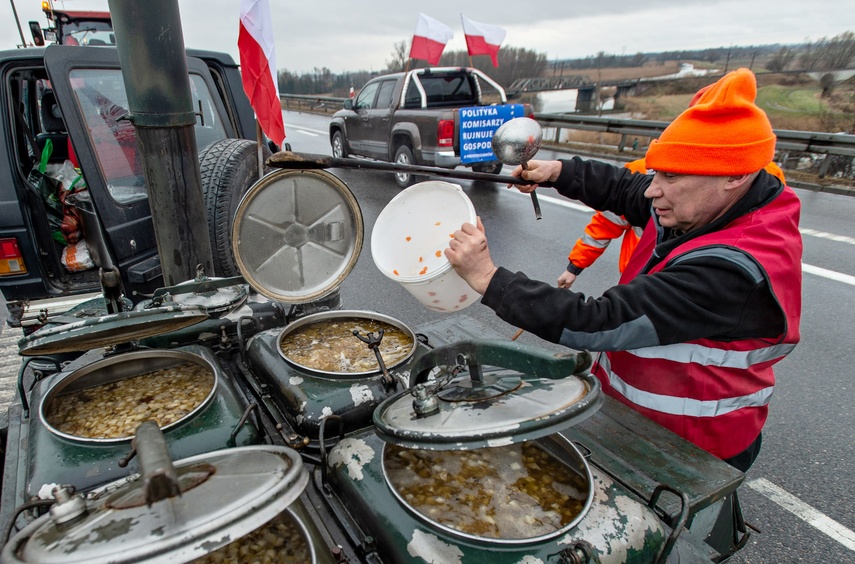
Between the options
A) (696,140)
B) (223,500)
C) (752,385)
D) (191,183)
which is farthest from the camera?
(191,183)

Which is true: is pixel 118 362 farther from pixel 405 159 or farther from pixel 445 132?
pixel 405 159

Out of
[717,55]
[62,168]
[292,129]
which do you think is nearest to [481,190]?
[62,168]

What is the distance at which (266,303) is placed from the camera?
93.8 inches

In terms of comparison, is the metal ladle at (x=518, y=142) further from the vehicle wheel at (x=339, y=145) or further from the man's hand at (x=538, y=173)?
the vehicle wheel at (x=339, y=145)

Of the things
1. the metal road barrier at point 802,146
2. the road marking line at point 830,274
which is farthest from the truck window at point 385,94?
the road marking line at point 830,274

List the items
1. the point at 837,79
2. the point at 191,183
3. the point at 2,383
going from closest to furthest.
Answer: the point at 191,183 → the point at 2,383 → the point at 837,79

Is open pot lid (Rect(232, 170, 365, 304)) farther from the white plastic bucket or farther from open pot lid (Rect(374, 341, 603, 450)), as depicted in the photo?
open pot lid (Rect(374, 341, 603, 450))

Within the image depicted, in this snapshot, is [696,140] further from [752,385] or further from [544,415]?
[544,415]

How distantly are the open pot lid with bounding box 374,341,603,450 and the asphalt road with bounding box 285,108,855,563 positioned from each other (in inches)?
76.8

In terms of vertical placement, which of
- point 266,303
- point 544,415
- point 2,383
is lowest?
point 2,383

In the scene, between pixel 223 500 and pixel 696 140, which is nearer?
pixel 223 500

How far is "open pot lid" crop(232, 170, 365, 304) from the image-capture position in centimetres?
191

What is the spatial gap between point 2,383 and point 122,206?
1.74 meters

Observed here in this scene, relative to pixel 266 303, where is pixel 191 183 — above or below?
above
